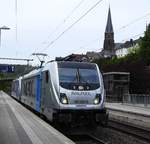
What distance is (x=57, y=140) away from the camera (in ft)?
46.7

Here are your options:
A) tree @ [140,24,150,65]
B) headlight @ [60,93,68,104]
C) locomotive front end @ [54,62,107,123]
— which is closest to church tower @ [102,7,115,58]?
tree @ [140,24,150,65]

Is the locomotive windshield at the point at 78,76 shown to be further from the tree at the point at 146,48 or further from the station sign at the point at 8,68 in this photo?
the station sign at the point at 8,68

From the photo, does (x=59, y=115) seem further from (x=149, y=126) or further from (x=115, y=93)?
(x=115, y=93)

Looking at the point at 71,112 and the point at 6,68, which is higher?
the point at 6,68

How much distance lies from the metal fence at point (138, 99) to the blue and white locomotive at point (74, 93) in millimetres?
28798

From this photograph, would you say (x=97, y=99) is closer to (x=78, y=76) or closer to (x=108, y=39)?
(x=78, y=76)

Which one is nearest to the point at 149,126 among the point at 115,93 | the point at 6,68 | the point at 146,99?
the point at 146,99

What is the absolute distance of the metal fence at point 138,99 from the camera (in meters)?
48.2

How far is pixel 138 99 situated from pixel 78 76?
3223 centimetres

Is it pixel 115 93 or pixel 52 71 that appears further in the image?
pixel 115 93

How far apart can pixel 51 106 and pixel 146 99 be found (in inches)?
1189

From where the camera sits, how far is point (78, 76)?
64.2 feet

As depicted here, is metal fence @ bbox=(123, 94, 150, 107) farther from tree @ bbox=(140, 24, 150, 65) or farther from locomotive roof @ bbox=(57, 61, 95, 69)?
locomotive roof @ bbox=(57, 61, 95, 69)

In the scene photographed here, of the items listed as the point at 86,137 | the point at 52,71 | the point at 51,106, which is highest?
the point at 52,71
